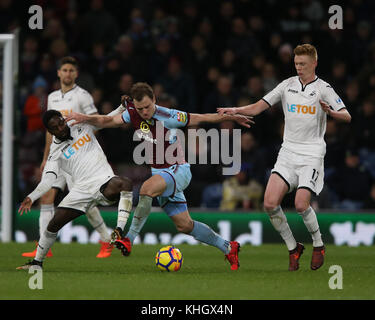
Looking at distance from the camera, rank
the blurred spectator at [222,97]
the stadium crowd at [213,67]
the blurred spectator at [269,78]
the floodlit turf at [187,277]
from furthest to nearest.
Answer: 1. the blurred spectator at [269,78]
2. the blurred spectator at [222,97]
3. the stadium crowd at [213,67]
4. the floodlit turf at [187,277]

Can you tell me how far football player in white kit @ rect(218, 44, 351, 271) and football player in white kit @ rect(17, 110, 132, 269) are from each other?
1.38 meters

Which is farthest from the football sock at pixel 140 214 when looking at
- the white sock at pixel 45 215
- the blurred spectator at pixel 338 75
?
the blurred spectator at pixel 338 75

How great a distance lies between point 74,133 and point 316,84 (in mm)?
2494

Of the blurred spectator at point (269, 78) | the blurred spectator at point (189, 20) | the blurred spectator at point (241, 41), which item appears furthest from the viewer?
the blurred spectator at point (189, 20)

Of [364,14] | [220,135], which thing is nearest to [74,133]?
[220,135]

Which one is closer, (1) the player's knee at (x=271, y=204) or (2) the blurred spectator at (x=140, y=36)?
(1) the player's knee at (x=271, y=204)

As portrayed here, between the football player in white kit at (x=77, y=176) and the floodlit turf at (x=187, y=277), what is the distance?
1.78ft

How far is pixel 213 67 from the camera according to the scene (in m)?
15.5

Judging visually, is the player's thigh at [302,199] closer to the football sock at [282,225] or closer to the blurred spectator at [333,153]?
the football sock at [282,225]

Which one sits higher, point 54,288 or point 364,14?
point 364,14

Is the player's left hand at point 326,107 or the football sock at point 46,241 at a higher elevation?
the player's left hand at point 326,107

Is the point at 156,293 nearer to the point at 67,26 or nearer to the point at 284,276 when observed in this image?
the point at 284,276

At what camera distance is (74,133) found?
29.1 ft

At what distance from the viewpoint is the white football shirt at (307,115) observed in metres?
8.57
